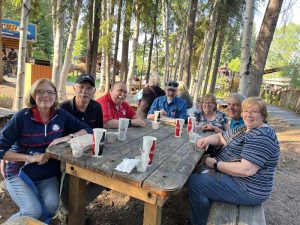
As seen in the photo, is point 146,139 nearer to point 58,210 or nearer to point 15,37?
point 58,210

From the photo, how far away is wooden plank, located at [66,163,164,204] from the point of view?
6.25 ft

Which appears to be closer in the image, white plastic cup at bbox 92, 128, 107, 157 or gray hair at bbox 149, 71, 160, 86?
white plastic cup at bbox 92, 128, 107, 157

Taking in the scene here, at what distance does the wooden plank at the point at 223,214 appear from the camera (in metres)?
2.17

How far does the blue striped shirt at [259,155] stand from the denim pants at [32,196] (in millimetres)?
1662

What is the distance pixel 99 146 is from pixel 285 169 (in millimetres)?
5597

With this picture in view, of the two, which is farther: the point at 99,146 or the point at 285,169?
the point at 285,169

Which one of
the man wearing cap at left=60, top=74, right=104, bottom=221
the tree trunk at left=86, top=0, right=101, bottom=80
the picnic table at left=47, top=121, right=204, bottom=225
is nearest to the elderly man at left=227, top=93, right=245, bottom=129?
the picnic table at left=47, top=121, right=204, bottom=225

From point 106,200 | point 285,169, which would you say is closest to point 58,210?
point 106,200

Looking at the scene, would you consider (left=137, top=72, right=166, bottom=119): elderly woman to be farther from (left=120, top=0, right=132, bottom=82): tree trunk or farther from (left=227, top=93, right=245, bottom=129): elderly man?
(left=120, top=0, right=132, bottom=82): tree trunk

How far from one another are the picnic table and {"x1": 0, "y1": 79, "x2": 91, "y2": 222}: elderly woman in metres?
0.19

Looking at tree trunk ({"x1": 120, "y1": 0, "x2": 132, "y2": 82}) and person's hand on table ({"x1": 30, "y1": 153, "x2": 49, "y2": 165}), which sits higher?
tree trunk ({"x1": 120, "y1": 0, "x2": 132, "y2": 82})

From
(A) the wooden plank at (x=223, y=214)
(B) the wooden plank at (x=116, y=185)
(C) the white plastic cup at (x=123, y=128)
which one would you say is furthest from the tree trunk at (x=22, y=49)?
(A) the wooden plank at (x=223, y=214)

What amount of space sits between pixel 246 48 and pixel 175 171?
399 cm

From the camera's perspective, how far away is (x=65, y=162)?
2.23m
